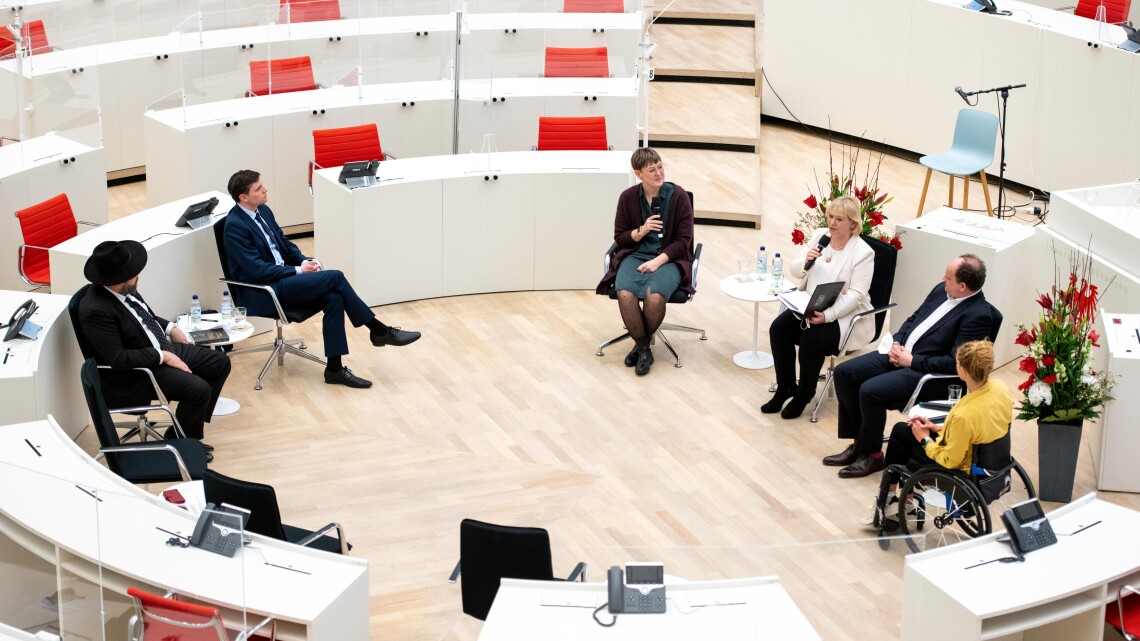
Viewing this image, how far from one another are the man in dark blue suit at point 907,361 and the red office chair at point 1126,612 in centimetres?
A: 184

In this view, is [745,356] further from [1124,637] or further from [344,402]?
[1124,637]

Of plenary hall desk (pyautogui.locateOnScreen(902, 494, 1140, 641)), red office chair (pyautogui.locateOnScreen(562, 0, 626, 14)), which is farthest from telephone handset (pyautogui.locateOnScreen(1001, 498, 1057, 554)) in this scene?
red office chair (pyautogui.locateOnScreen(562, 0, 626, 14))

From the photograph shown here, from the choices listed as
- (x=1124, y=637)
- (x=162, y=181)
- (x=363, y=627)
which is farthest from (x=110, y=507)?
(x=162, y=181)

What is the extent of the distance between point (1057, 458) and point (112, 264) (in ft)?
15.8

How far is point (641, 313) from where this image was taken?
8344 millimetres

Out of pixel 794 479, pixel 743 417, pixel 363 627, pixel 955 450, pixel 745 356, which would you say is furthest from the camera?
pixel 745 356

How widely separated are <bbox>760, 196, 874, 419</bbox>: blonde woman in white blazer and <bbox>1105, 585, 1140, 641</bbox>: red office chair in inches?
104

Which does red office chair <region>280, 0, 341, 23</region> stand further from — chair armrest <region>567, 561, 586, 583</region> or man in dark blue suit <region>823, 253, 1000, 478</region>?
chair armrest <region>567, 561, 586, 583</region>

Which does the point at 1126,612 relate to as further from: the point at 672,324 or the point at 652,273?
the point at 672,324

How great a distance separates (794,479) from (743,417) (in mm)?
772

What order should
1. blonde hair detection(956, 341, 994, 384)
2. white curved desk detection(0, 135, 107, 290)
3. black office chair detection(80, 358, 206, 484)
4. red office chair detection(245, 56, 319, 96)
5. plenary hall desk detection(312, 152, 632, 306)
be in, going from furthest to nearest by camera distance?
red office chair detection(245, 56, 319, 96)
plenary hall desk detection(312, 152, 632, 306)
white curved desk detection(0, 135, 107, 290)
black office chair detection(80, 358, 206, 484)
blonde hair detection(956, 341, 994, 384)

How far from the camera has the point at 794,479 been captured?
712 centimetres

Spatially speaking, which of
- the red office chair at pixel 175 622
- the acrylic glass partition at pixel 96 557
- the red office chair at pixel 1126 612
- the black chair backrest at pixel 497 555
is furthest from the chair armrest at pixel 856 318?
the red office chair at pixel 175 622

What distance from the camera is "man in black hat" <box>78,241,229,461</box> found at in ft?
22.0
